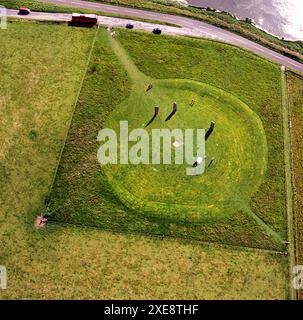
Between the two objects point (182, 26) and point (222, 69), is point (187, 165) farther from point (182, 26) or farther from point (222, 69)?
point (182, 26)

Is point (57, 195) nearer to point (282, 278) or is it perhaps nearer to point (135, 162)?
point (135, 162)

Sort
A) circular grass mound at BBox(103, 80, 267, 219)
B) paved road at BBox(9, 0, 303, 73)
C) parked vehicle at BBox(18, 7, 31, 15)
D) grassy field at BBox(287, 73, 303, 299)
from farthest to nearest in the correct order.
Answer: parked vehicle at BBox(18, 7, 31, 15) → paved road at BBox(9, 0, 303, 73) → circular grass mound at BBox(103, 80, 267, 219) → grassy field at BBox(287, 73, 303, 299)

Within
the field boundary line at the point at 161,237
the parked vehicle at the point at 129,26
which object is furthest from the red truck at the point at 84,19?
the field boundary line at the point at 161,237

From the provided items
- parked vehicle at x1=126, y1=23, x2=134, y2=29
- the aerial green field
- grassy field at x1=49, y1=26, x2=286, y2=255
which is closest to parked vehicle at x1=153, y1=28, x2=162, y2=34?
grassy field at x1=49, y1=26, x2=286, y2=255

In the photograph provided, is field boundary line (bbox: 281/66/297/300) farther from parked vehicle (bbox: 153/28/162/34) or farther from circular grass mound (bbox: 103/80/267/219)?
parked vehicle (bbox: 153/28/162/34)

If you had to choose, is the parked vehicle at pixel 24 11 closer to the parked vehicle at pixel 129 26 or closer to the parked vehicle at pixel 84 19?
the parked vehicle at pixel 84 19
